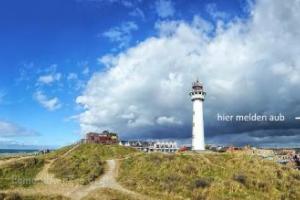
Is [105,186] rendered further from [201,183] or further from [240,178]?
[240,178]

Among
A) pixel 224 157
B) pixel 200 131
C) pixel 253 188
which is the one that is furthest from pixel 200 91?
pixel 253 188

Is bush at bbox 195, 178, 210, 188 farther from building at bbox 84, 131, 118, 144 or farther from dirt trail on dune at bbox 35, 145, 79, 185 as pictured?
building at bbox 84, 131, 118, 144

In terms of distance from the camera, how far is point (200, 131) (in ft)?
290

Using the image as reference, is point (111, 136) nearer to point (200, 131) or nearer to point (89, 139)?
point (89, 139)

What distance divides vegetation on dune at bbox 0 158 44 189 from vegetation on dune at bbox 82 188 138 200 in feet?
37.9

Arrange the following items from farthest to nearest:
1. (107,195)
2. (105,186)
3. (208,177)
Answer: (208,177) → (105,186) → (107,195)

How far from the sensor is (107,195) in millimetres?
48188

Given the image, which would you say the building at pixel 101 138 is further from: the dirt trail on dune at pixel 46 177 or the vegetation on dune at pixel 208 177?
the vegetation on dune at pixel 208 177

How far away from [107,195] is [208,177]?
18.4m

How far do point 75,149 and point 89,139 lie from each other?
16.0 meters

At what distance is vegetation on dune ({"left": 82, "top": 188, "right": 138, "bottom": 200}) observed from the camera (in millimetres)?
47094

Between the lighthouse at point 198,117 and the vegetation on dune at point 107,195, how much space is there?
41.3 m

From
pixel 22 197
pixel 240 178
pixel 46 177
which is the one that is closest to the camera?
pixel 22 197

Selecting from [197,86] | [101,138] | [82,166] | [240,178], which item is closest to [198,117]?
[197,86]
